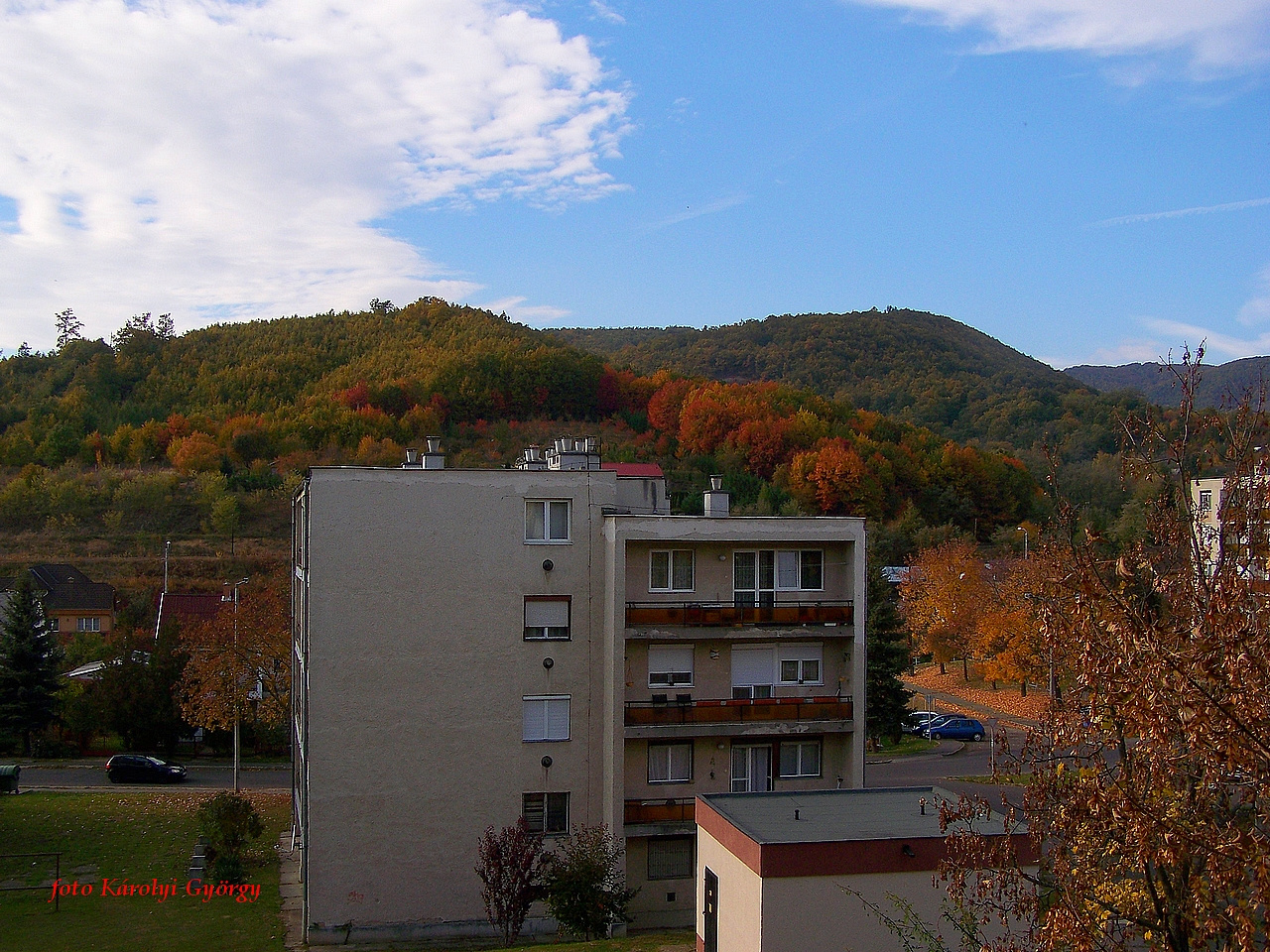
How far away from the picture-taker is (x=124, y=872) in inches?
1001

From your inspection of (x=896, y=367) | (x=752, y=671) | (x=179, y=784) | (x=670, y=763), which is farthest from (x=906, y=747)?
(x=896, y=367)

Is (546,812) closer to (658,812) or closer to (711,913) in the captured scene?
(658,812)

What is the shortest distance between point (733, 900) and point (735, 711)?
8.50m

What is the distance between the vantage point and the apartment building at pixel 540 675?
2164 cm

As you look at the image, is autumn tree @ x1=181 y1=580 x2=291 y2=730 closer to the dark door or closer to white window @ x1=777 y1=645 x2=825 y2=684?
white window @ x1=777 y1=645 x2=825 y2=684

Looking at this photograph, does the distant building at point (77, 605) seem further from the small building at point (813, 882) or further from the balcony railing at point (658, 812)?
the small building at point (813, 882)

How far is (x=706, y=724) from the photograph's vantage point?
22688 mm

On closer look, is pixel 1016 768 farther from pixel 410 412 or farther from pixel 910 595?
pixel 410 412

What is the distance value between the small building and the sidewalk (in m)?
30.8

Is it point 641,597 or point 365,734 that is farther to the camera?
point 641,597

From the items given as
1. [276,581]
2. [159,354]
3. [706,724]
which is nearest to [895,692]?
[706,724]

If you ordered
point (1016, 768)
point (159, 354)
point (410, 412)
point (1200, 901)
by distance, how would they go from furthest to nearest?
1. point (159, 354)
2. point (410, 412)
3. point (1016, 768)
4. point (1200, 901)

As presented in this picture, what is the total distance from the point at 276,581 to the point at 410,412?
197ft

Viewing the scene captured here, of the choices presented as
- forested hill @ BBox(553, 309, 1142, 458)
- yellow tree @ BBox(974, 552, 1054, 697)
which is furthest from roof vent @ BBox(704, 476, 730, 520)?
forested hill @ BBox(553, 309, 1142, 458)
